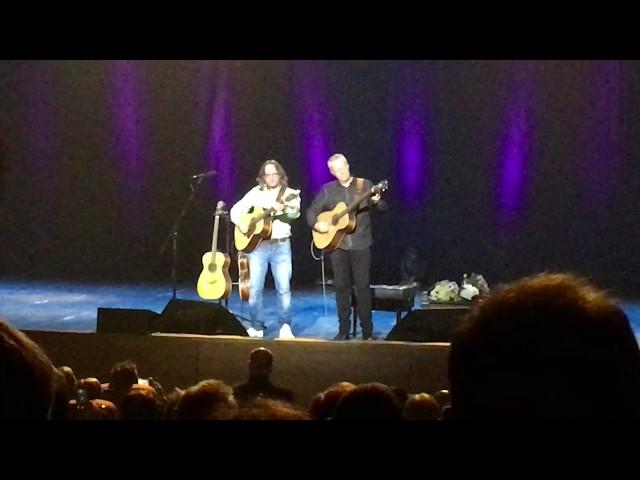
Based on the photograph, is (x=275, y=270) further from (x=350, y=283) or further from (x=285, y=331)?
(x=350, y=283)

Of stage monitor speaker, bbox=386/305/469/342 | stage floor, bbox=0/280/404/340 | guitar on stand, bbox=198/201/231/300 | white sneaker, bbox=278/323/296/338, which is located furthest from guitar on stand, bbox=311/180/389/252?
stage monitor speaker, bbox=386/305/469/342

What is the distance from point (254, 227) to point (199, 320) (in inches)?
45.5

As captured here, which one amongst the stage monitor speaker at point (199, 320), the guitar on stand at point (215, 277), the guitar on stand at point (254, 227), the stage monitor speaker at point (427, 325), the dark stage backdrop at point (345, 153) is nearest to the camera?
the stage monitor speaker at point (427, 325)

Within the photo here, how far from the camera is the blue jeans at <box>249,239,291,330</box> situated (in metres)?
6.36

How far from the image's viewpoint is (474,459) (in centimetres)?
65

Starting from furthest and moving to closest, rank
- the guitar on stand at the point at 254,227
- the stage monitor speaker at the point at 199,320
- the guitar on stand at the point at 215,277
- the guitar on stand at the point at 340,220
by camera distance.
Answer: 1. the guitar on stand at the point at 215,277
2. the guitar on stand at the point at 254,227
3. the guitar on stand at the point at 340,220
4. the stage monitor speaker at the point at 199,320

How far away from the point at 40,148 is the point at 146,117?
1.50 meters

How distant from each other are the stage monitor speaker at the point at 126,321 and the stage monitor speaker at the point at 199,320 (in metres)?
0.09

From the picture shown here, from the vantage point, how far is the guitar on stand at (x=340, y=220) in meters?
6.12

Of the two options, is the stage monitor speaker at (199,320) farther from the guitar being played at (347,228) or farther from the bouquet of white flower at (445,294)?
the bouquet of white flower at (445,294)

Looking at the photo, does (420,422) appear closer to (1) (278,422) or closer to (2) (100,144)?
(1) (278,422)

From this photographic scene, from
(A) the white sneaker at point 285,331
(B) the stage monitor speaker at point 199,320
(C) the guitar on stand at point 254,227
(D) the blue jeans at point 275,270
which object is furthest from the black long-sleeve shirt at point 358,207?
(B) the stage monitor speaker at point 199,320

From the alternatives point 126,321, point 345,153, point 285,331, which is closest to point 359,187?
point 285,331
